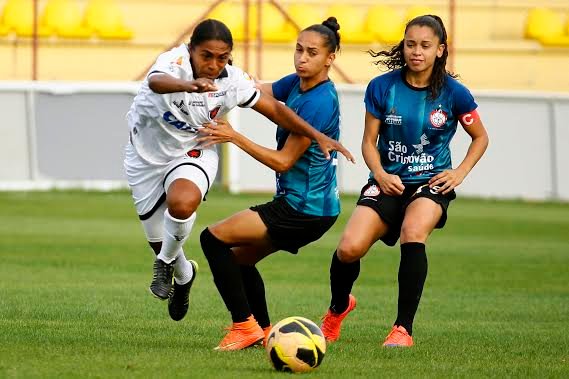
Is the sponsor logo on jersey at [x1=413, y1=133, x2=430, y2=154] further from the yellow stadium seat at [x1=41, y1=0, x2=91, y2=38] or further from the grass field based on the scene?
the yellow stadium seat at [x1=41, y1=0, x2=91, y2=38]

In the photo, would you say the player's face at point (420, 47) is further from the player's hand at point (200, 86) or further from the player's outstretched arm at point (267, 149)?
the player's hand at point (200, 86)

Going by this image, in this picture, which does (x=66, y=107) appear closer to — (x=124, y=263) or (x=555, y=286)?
(x=124, y=263)

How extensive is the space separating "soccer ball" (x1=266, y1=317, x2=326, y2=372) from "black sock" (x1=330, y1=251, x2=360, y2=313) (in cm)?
140

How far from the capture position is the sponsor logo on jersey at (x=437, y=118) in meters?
8.61

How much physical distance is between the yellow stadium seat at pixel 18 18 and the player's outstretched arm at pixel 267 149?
1919 centimetres

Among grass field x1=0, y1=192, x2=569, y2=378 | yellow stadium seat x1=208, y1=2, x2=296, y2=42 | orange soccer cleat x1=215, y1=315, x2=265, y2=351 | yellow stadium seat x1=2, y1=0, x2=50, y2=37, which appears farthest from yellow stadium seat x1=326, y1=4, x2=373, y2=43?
orange soccer cleat x1=215, y1=315, x2=265, y2=351

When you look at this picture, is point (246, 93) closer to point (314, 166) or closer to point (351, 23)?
point (314, 166)

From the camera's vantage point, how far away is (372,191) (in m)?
8.71

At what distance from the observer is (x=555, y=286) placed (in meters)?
13.0

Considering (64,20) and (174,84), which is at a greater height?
(174,84)

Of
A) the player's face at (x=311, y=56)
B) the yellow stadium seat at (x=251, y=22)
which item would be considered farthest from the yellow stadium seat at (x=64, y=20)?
the player's face at (x=311, y=56)

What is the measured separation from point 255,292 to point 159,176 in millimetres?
990

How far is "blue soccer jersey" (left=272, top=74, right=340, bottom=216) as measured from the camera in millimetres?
8164

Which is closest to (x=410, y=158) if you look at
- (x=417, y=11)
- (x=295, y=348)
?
(x=295, y=348)
